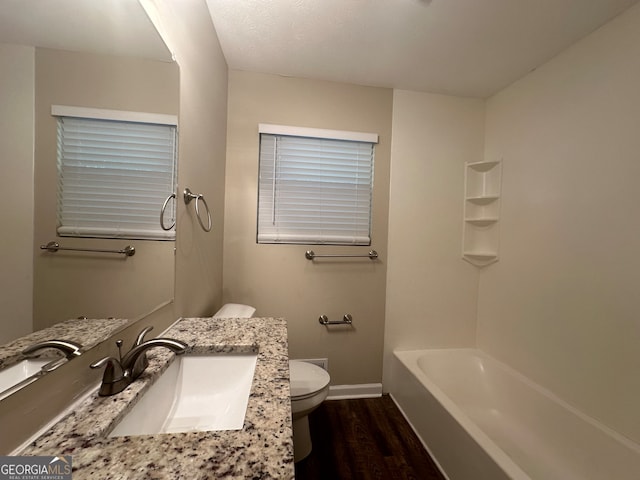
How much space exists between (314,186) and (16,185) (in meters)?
1.46

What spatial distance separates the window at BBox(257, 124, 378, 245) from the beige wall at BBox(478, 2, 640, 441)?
1029 mm

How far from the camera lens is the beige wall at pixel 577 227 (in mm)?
1110

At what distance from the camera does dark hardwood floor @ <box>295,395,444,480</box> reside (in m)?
1.25

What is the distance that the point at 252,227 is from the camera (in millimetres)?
1709

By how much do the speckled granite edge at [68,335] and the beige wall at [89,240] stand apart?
0.02 metres

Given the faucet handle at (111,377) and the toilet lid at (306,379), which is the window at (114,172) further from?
the toilet lid at (306,379)

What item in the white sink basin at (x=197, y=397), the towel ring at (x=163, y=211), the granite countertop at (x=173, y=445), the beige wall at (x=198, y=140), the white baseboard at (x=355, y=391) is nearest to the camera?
the granite countertop at (x=173, y=445)

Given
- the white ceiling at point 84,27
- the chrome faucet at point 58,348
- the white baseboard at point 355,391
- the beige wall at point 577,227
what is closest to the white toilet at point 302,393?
the white baseboard at point 355,391

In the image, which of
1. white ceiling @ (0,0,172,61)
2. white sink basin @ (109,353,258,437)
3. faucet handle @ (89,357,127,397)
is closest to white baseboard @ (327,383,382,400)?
white sink basin @ (109,353,258,437)

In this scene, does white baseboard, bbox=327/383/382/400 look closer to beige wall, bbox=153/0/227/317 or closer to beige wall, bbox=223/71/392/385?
beige wall, bbox=223/71/392/385

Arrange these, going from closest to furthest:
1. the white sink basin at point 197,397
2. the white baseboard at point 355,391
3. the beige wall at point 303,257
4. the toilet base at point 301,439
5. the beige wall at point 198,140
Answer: the white sink basin at point 197,397 < the beige wall at point 198,140 < the toilet base at point 301,439 < the beige wall at point 303,257 < the white baseboard at point 355,391

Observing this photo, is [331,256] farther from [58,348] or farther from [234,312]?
[58,348]

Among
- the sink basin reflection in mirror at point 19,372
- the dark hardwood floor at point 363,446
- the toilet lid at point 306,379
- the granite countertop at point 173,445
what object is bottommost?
the dark hardwood floor at point 363,446

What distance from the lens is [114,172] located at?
631mm
